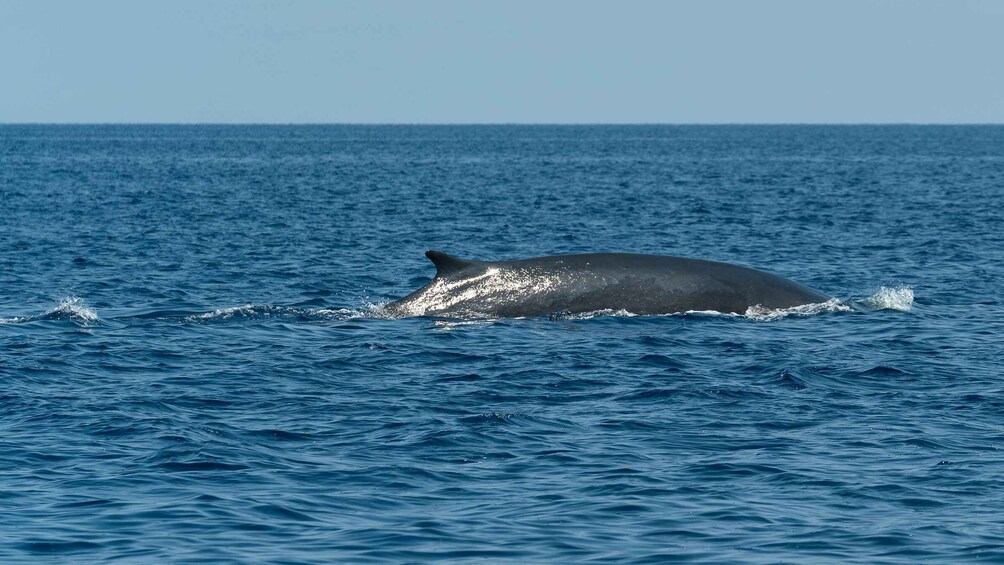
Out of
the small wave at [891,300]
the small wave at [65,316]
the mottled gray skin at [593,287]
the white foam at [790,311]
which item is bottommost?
the small wave at [65,316]

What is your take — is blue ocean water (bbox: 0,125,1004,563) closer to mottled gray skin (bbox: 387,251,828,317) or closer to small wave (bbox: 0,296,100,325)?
small wave (bbox: 0,296,100,325)

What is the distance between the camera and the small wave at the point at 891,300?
25.8 meters

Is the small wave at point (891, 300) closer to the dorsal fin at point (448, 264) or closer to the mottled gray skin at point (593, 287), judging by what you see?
the mottled gray skin at point (593, 287)

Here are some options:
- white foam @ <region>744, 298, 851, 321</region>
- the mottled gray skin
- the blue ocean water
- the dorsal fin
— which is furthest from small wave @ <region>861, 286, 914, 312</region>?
the dorsal fin

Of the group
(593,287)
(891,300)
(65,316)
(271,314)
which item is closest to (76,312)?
(65,316)

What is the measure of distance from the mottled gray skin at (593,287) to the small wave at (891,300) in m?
2.43

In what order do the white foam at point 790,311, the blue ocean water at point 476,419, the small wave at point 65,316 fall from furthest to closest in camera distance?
1. the small wave at point 65,316
2. the white foam at point 790,311
3. the blue ocean water at point 476,419

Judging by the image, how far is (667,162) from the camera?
389 feet

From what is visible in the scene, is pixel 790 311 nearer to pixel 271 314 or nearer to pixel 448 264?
pixel 448 264

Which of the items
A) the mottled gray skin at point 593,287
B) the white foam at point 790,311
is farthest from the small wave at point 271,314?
the white foam at point 790,311

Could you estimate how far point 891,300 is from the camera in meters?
26.4

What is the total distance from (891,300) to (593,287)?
247 inches

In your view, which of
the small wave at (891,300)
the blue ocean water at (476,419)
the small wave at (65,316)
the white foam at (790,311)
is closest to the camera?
the blue ocean water at (476,419)

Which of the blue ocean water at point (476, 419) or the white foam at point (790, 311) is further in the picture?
the white foam at point (790, 311)
